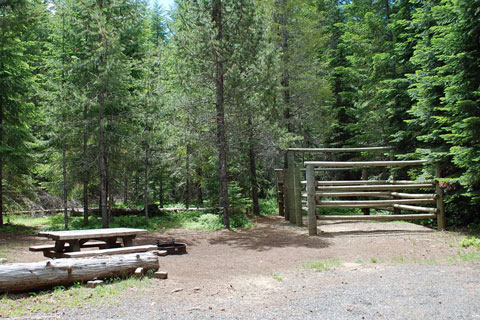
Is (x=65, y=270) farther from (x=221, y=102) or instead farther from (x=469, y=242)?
(x=221, y=102)

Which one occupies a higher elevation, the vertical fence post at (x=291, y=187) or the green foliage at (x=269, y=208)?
the vertical fence post at (x=291, y=187)

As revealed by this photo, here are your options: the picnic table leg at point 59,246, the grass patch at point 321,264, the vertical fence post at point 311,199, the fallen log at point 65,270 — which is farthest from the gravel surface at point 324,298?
the vertical fence post at point 311,199

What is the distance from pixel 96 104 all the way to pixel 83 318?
1019cm

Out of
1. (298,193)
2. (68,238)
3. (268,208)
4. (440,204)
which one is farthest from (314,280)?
(268,208)

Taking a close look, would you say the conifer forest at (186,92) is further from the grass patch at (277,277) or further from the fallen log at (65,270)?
the fallen log at (65,270)

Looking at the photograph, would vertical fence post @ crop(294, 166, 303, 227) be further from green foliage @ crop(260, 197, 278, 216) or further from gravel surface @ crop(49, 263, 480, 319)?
gravel surface @ crop(49, 263, 480, 319)

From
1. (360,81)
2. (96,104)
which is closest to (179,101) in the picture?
(96,104)

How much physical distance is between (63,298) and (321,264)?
14.6ft

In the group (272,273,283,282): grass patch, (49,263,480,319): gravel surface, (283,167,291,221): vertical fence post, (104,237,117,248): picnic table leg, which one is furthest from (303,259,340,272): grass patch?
(283,167,291,221): vertical fence post

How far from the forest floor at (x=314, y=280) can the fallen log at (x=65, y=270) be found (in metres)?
0.56

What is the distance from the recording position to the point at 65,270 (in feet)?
18.6

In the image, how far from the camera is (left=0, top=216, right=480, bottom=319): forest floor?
4.45 metres

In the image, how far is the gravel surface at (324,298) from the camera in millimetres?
4340

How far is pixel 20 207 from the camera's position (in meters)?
14.0
